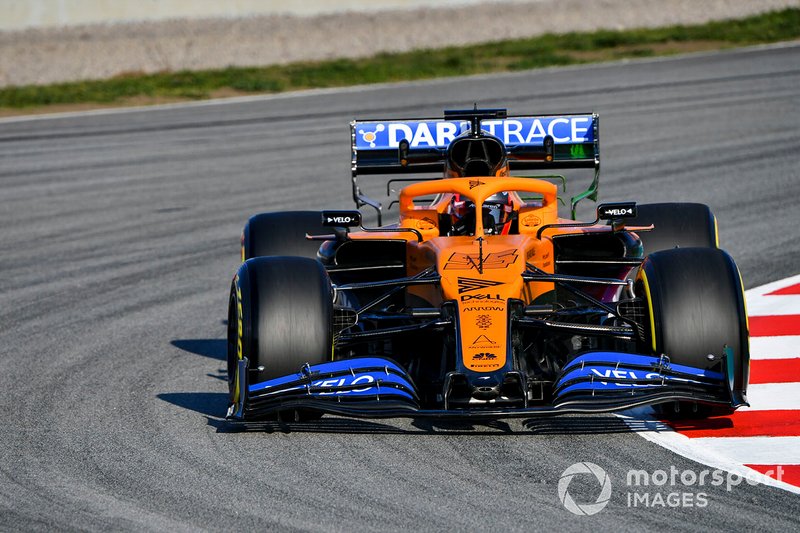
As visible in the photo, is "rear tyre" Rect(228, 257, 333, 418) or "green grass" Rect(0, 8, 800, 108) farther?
"green grass" Rect(0, 8, 800, 108)

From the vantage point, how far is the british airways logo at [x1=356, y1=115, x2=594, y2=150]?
10688 mm

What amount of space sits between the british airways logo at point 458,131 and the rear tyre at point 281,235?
2.58 feet

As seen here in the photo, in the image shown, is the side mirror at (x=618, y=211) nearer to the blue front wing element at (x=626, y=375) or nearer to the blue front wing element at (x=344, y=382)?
the blue front wing element at (x=626, y=375)

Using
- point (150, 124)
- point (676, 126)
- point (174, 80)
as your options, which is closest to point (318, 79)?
point (174, 80)

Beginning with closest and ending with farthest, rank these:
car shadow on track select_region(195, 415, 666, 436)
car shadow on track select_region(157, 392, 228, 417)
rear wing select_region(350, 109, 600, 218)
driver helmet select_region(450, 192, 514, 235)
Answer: car shadow on track select_region(195, 415, 666, 436) < car shadow on track select_region(157, 392, 228, 417) < driver helmet select_region(450, 192, 514, 235) < rear wing select_region(350, 109, 600, 218)

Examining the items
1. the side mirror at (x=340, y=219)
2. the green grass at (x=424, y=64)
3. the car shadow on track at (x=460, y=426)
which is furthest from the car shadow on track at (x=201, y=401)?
the green grass at (x=424, y=64)

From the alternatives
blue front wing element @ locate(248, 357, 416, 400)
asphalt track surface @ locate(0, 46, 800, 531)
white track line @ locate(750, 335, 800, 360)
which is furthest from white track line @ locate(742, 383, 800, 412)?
blue front wing element @ locate(248, 357, 416, 400)

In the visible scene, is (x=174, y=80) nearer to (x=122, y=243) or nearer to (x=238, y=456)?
(x=122, y=243)

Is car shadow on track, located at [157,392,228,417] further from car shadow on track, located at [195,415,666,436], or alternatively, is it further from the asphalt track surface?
car shadow on track, located at [195,415,666,436]

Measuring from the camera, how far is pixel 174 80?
1134 inches

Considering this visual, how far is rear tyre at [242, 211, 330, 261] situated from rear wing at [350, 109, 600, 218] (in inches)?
20.7

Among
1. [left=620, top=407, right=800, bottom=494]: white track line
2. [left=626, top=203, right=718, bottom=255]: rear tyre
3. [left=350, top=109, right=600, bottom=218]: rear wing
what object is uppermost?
[left=350, top=109, right=600, bottom=218]: rear wing

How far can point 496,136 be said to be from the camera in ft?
34.8

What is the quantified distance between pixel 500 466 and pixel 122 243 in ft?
29.4
